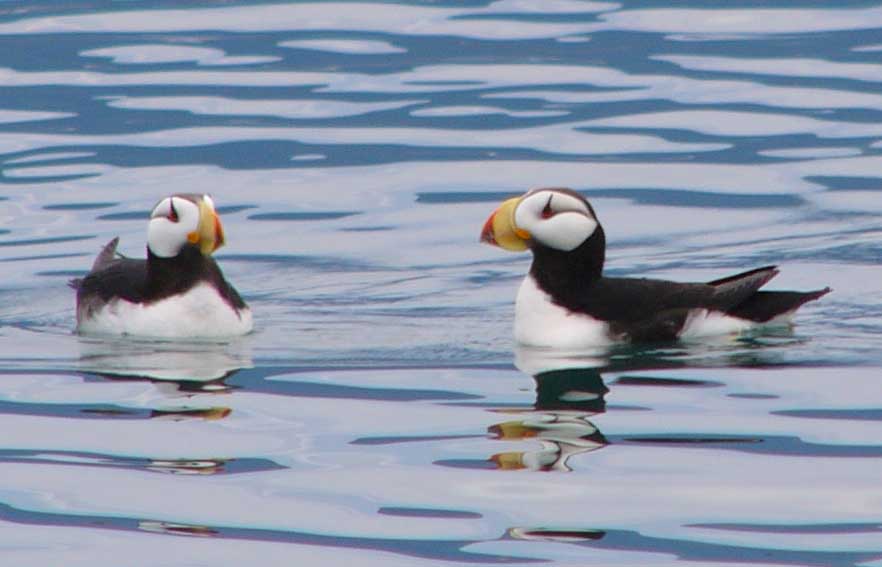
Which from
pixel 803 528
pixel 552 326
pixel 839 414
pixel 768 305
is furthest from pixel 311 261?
pixel 803 528

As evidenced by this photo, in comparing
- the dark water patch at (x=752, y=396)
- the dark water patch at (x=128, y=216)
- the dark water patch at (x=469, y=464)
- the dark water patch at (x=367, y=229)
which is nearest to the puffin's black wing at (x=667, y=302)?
the dark water patch at (x=752, y=396)

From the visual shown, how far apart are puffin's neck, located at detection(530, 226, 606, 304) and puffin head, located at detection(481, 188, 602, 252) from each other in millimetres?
33

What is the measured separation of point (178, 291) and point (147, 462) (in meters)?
3.17

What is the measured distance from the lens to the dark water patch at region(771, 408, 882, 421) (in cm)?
999

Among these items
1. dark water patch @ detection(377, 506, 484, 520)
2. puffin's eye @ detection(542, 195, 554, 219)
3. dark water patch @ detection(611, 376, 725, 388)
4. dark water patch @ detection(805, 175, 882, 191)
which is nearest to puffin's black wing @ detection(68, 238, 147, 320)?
puffin's eye @ detection(542, 195, 554, 219)

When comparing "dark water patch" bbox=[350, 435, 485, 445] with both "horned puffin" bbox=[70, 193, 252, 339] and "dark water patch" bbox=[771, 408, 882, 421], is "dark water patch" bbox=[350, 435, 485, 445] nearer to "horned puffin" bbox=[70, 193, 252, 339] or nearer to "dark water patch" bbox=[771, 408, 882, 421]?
"dark water patch" bbox=[771, 408, 882, 421]

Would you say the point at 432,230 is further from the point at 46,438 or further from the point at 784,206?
the point at 46,438

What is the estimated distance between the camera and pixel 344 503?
879 centimetres

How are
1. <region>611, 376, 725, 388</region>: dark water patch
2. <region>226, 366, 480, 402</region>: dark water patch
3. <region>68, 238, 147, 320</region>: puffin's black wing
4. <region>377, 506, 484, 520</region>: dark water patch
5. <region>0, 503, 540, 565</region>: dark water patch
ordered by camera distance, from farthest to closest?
<region>68, 238, 147, 320</region>: puffin's black wing < <region>611, 376, 725, 388</region>: dark water patch < <region>226, 366, 480, 402</region>: dark water patch < <region>377, 506, 484, 520</region>: dark water patch < <region>0, 503, 540, 565</region>: dark water patch

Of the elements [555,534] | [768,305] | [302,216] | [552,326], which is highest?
[302,216]

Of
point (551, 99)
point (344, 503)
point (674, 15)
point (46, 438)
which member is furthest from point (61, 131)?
point (344, 503)

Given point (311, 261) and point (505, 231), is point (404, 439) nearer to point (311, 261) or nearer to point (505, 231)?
point (505, 231)

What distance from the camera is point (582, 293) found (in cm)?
1195

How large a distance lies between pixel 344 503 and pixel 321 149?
31.1ft
